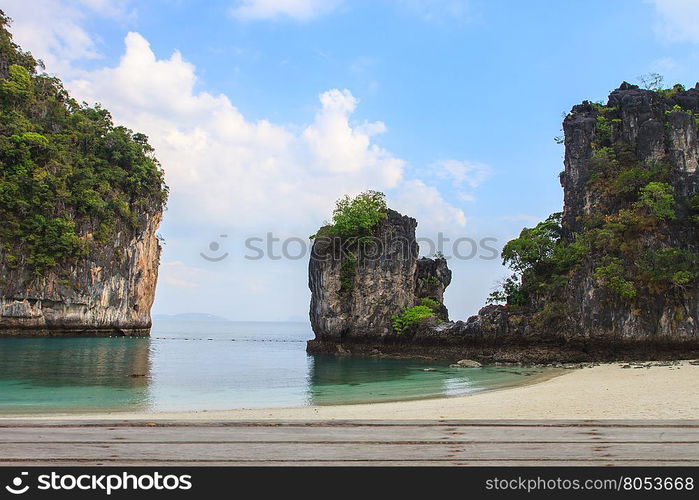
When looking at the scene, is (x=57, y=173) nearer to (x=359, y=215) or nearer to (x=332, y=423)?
(x=359, y=215)

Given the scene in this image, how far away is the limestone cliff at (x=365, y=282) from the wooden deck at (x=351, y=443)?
3853 centimetres

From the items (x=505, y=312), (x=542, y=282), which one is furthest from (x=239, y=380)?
(x=542, y=282)

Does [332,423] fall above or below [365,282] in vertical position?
below

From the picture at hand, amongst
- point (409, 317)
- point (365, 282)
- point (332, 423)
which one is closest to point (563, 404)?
point (332, 423)

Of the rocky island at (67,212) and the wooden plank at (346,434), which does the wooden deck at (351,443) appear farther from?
the rocky island at (67,212)

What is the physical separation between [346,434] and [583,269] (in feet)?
106

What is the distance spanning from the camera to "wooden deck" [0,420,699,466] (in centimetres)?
248

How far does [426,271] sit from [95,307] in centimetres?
3579

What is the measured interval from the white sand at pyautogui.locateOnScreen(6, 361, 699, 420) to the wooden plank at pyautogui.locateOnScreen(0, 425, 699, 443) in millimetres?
4937

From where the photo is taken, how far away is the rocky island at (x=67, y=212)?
48969mm

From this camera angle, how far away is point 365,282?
1639 inches

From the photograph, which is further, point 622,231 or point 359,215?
point 359,215

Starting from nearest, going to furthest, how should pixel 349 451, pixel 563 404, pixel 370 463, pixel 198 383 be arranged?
pixel 370 463
pixel 349 451
pixel 563 404
pixel 198 383
